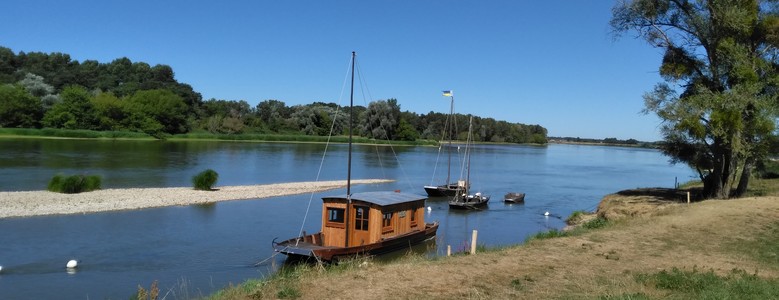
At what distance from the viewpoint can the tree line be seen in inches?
4176

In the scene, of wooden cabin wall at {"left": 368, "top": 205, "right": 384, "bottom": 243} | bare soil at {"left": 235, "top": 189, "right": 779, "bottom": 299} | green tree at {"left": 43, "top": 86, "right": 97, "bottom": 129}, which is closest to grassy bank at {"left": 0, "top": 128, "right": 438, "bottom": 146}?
green tree at {"left": 43, "top": 86, "right": 97, "bottom": 129}

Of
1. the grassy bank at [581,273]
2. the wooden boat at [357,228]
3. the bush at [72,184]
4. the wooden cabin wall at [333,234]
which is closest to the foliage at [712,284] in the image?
the grassy bank at [581,273]

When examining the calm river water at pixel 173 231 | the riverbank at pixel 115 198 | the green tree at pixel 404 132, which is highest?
the green tree at pixel 404 132

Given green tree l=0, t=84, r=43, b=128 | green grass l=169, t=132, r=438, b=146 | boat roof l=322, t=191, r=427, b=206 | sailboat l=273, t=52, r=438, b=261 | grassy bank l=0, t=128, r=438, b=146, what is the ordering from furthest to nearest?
green grass l=169, t=132, r=438, b=146 < green tree l=0, t=84, r=43, b=128 < grassy bank l=0, t=128, r=438, b=146 < boat roof l=322, t=191, r=427, b=206 < sailboat l=273, t=52, r=438, b=261

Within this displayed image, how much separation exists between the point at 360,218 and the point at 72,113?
102 metres

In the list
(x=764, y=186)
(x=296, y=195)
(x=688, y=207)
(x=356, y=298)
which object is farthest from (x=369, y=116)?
(x=356, y=298)

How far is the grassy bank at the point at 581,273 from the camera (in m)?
10.3

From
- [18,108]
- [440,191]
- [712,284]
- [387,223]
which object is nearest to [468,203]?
[440,191]

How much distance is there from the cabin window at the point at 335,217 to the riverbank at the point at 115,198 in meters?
17.0

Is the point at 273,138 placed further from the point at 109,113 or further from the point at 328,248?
the point at 328,248

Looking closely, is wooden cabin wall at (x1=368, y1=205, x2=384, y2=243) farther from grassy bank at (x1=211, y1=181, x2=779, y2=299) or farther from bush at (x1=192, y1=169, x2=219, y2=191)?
bush at (x1=192, y1=169, x2=219, y2=191)

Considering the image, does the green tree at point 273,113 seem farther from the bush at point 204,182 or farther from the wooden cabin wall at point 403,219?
the wooden cabin wall at point 403,219

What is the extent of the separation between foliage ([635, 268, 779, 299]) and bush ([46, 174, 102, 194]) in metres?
37.0

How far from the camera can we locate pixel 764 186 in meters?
36.5
